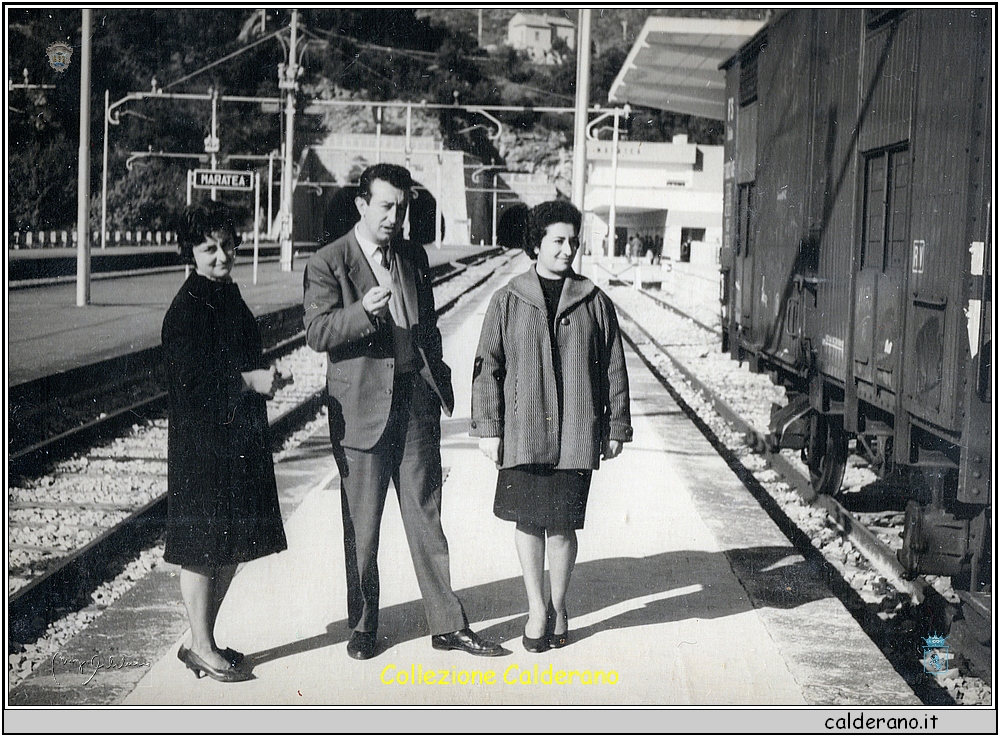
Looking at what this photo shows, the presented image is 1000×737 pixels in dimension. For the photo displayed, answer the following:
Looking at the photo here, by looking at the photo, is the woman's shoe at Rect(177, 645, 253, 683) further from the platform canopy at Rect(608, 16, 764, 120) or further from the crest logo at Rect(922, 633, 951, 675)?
the platform canopy at Rect(608, 16, 764, 120)

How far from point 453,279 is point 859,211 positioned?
2722 cm

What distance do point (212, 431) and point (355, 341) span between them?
24.1 inches

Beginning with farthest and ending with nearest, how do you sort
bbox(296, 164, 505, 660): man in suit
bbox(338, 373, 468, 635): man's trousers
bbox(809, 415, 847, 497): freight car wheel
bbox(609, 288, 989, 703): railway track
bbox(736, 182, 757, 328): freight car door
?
bbox(736, 182, 757, 328): freight car door → bbox(809, 415, 847, 497): freight car wheel → bbox(609, 288, 989, 703): railway track → bbox(338, 373, 468, 635): man's trousers → bbox(296, 164, 505, 660): man in suit

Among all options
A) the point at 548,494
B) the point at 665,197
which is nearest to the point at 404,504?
the point at 548,494

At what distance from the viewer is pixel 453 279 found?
1332 inches

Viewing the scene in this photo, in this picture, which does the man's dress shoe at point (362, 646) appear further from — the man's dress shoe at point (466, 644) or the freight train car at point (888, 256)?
the freight train car at point (888, 256)

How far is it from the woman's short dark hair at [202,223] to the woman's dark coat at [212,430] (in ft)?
0.47

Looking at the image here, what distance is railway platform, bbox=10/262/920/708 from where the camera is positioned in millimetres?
4180

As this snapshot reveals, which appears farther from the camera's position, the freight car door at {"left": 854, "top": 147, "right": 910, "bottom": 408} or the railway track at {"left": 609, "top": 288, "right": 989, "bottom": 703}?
the freight car door at {"left": 854, "top": 147, "right": 910, "bottom": 408}

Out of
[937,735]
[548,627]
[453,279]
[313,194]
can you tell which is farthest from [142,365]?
[453,279]

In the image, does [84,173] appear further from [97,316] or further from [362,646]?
[97,316]

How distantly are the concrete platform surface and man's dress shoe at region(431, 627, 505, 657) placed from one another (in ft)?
0.12
